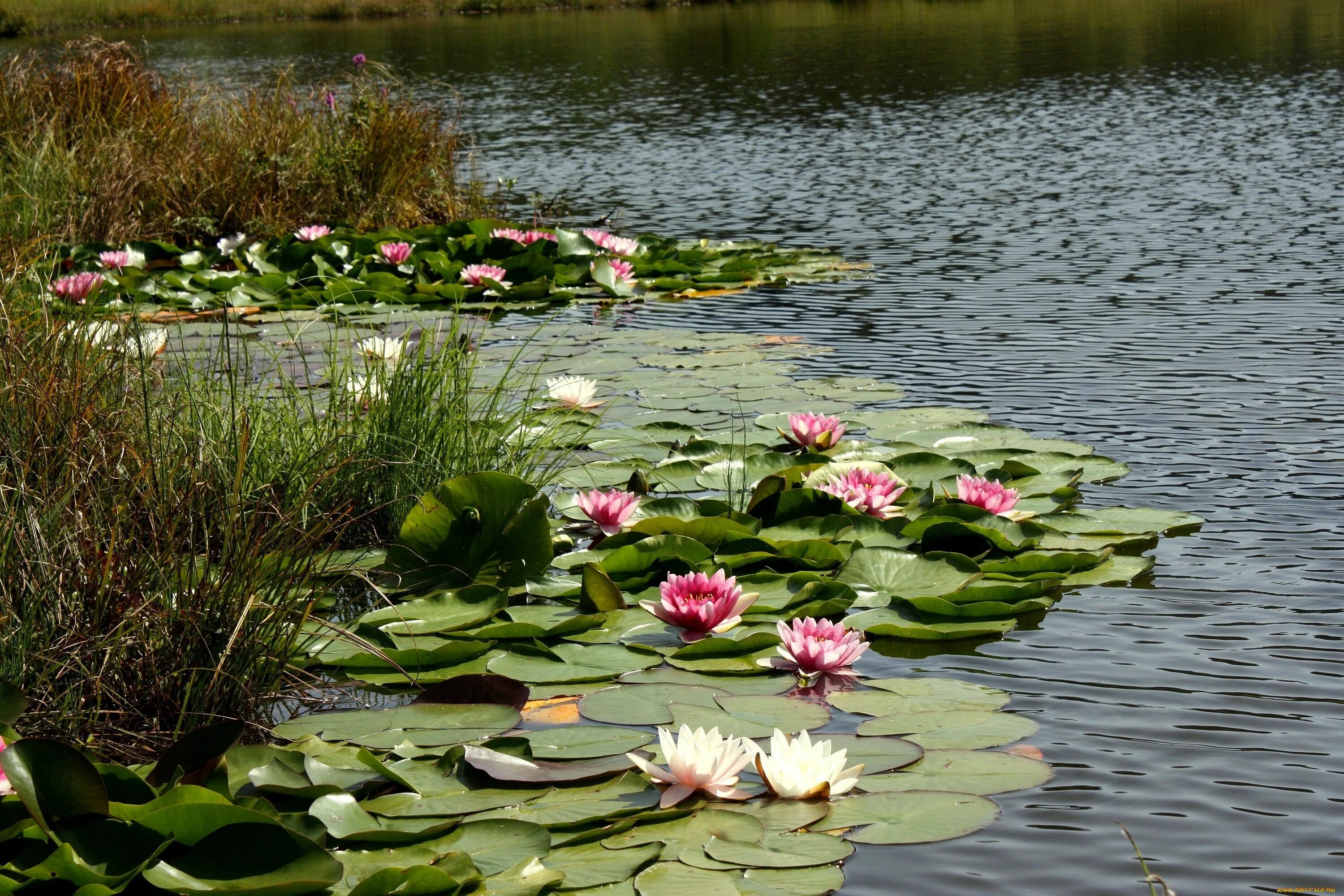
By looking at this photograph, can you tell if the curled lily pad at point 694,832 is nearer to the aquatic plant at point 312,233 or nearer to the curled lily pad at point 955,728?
the curled lily pad at point 955,728

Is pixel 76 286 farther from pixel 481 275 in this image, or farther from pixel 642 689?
pixel 642 689

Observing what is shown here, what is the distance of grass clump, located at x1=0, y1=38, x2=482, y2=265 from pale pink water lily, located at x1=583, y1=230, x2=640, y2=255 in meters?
1.64

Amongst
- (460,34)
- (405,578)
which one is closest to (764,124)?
(405,578)

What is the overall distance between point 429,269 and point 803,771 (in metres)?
5.35

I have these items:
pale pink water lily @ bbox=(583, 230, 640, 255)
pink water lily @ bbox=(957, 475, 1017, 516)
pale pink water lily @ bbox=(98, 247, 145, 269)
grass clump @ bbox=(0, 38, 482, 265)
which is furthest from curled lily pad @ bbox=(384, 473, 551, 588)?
grass clump @ bbox=(0, 38, 482, 265)

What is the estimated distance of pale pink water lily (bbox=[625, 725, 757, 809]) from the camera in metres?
2.15

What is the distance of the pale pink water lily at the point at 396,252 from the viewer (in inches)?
275

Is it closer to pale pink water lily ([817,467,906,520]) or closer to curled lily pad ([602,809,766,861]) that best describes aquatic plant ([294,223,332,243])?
pale pink water lily ([817,467,906,520])

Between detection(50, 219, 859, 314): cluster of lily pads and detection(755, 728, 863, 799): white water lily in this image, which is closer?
detection(755, 728, 863, 799): white water lily

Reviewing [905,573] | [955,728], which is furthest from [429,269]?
[955,728]

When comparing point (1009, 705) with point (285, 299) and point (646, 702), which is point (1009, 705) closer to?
point (646, 702)

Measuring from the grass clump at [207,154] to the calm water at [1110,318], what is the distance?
75.9 inches

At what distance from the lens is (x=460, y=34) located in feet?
110

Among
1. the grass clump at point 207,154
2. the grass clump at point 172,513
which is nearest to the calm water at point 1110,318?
the grass clump at point 172,513
